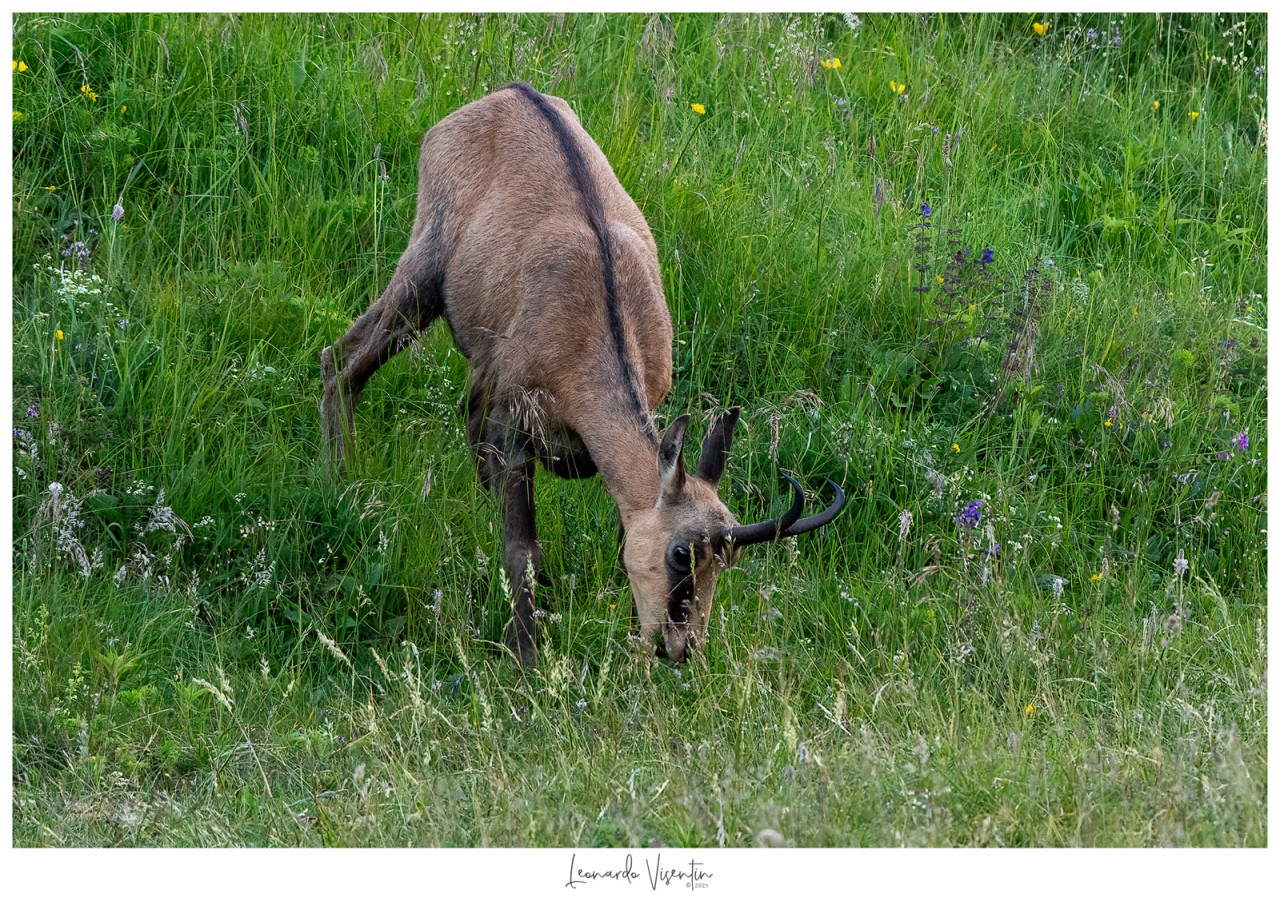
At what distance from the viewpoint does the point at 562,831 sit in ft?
13.3

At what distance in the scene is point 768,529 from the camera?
4.96 metres

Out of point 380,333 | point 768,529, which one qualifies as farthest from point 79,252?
point 768,529

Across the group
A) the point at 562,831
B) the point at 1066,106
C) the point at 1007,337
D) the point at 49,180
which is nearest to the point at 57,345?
the point at 49,180

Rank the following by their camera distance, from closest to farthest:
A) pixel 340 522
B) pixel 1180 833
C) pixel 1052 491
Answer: pixel 1180 833
pixel 340 522
pixel 1052 491

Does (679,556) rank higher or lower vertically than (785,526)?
lower

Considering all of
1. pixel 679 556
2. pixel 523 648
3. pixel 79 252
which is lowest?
pixel 523 648

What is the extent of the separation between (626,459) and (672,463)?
1.28 feet

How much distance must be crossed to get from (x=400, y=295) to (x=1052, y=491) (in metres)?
3.09

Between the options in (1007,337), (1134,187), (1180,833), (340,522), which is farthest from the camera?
(1134,187)

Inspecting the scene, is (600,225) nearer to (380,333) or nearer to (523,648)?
(380,333)

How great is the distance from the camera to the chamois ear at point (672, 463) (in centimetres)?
512

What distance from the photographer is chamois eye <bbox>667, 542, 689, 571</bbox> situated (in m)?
5.16

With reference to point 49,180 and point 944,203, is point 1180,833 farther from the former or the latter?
point 49,180
